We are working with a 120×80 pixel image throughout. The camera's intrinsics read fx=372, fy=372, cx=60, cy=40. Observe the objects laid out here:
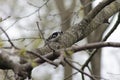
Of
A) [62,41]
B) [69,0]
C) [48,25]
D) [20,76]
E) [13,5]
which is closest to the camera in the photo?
[20,76]

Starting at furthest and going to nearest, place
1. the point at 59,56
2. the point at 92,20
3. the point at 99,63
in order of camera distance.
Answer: the point at 99,63 → the point at 92,20 → the point at 59,56

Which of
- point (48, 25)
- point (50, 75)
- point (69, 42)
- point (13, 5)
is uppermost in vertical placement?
point (13, 5)

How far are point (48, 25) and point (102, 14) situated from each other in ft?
2.91

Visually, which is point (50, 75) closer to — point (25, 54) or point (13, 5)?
point (13, 5)

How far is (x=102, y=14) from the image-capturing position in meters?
3.07

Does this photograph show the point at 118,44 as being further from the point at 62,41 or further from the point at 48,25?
the point at 48,25

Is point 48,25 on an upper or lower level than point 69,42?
upper

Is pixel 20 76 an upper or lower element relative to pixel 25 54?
lower

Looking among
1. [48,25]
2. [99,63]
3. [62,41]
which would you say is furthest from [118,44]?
[99,63]

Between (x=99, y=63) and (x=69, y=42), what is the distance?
281 cm

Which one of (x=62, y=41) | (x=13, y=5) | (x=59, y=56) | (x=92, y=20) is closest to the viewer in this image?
(x=59, y=56)

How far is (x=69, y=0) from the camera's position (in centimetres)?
702

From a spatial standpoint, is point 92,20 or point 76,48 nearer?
point 76,48

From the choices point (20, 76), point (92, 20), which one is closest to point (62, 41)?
point (92, 20)
